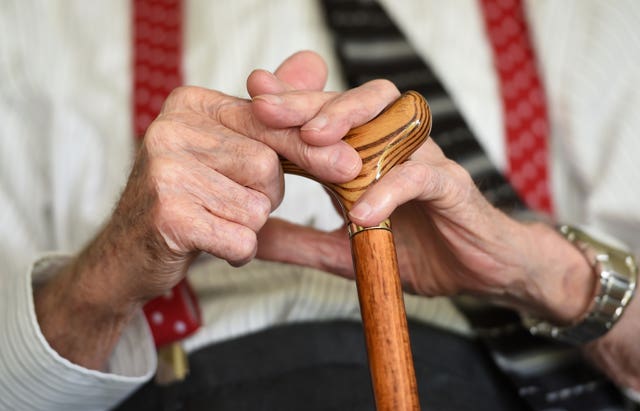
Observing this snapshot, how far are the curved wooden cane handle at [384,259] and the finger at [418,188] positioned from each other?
12 millimetres

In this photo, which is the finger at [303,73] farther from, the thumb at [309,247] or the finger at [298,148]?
the thumb at [309,247]

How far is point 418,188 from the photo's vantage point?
0.67m

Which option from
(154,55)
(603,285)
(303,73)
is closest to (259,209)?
(303,73)

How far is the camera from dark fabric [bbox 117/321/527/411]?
2.87 feet

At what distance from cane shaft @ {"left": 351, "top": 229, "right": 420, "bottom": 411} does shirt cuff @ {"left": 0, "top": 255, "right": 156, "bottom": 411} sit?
12.8 inches

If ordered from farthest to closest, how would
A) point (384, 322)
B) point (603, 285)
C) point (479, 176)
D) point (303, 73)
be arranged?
point (479, 176)
point (603, 285)
point (303, 73)
point (384, 322)

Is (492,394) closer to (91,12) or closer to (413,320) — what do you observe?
(413,320)

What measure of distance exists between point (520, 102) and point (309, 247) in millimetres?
477

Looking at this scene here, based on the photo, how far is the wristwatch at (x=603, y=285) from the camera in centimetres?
89

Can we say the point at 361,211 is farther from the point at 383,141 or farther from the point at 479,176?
the point at 479,176

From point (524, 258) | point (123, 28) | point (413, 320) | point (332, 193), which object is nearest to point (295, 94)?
point (332, 193)

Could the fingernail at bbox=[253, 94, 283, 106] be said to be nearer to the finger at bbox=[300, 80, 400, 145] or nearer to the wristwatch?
the finger at bbox=[300, 80, 400, 145]

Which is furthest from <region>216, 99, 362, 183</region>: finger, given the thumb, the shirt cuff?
the shirt cuff

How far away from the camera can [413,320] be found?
101 centimetres
